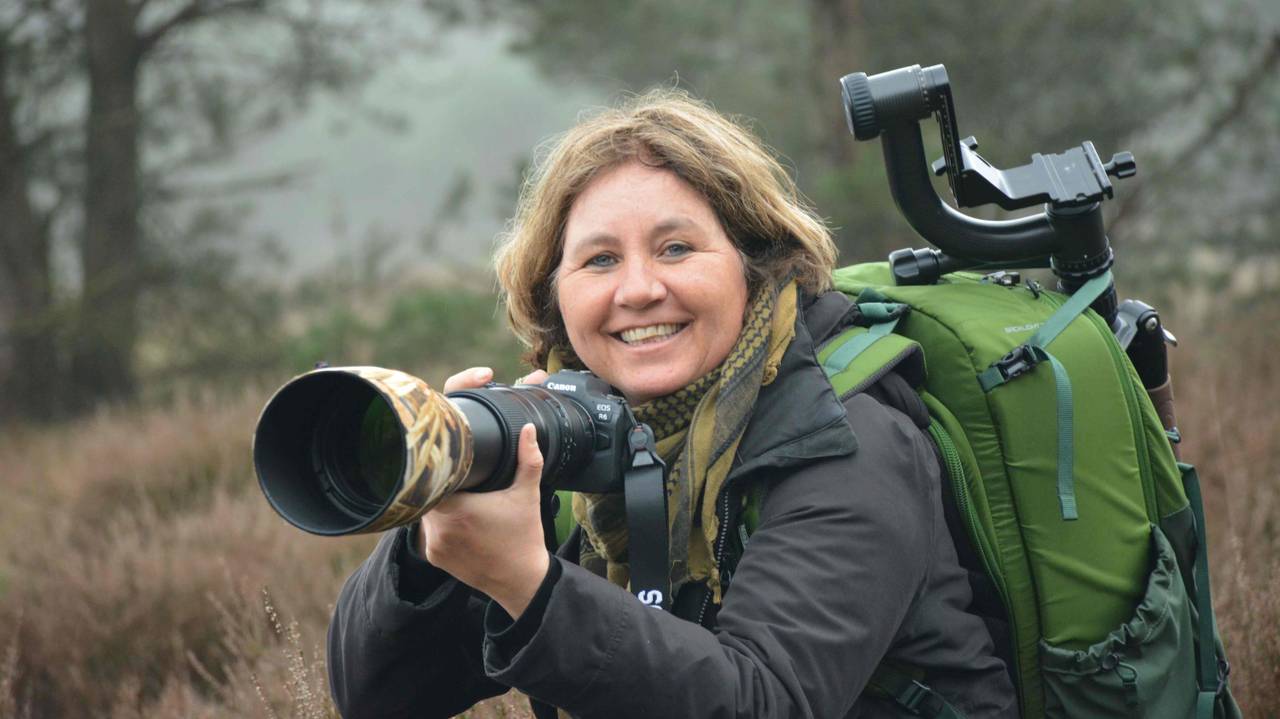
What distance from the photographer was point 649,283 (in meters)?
2.13

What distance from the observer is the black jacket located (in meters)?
1.61

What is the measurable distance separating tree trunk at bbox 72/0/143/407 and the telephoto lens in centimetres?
834

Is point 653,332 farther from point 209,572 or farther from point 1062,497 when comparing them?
point 209,572

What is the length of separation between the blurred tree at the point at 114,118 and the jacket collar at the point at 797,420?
8.25m

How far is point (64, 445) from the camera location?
8.30 m

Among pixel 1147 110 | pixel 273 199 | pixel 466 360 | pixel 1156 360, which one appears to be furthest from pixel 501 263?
pixel 273 199

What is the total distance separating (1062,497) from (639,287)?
0.82m

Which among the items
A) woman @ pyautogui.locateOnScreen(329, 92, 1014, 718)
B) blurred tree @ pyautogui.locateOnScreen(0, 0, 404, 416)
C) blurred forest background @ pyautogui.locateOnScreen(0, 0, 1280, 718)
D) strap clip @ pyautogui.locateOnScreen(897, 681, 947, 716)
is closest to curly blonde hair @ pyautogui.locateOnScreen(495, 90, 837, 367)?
woman @ pyautogui.locateOnScreen(329, 92, 1014, 718)

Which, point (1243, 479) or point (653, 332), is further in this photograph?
point (1243, 479)

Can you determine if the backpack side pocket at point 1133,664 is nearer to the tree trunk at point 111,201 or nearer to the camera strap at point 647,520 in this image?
the camera strap at point 647,520

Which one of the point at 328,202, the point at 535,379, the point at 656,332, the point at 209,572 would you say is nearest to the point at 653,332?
the point at 656,332

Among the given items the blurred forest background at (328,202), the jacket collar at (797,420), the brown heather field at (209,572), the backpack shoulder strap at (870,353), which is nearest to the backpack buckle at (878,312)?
the backpack shoulder strap at (870,353)

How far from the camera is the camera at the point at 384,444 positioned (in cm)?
143

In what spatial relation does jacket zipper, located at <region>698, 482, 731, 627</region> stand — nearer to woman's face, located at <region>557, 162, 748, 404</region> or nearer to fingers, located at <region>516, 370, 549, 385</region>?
woman's face, located at <region>557, 162, 748, 404</region>
